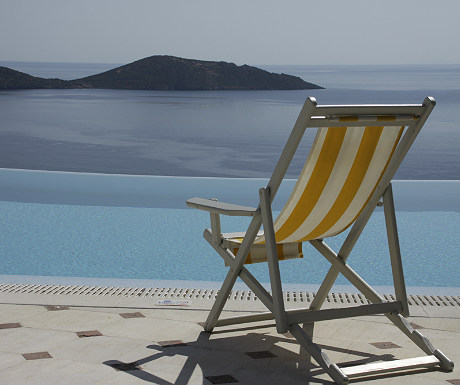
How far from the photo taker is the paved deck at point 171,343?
2336 millimetres

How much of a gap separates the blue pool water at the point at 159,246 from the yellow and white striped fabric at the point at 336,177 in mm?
1731

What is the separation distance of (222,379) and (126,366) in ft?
1.08

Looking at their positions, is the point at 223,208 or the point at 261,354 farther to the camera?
the point at 261,354

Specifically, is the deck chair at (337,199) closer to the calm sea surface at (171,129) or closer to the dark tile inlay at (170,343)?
the dark tile inlay at (170,343)

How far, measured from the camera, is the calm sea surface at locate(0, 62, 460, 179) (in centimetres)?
1159

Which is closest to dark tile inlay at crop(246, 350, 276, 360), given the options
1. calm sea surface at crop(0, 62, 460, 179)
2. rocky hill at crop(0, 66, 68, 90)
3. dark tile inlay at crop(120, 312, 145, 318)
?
dark tile inlay at crop(120, 312, 145, 318)

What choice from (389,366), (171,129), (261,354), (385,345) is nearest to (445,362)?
(389,366)

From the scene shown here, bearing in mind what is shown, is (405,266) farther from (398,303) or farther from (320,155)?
(320,155)

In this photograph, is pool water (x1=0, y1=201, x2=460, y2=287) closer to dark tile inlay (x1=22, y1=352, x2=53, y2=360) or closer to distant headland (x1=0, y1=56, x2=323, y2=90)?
dark tile inlay (x1=22, y1=352, x2=53, y2=360)

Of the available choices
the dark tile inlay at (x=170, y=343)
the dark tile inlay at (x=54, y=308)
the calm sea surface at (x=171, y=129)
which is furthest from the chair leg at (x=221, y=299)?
the calm sea surface at (x=171, y=129)

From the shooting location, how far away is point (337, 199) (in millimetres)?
2422

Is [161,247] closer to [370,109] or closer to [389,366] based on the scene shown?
[389,366]

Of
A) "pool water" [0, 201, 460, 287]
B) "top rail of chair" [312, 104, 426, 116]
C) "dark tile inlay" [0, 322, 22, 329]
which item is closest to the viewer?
"top rail of chair" [312, 104, 426, 116]

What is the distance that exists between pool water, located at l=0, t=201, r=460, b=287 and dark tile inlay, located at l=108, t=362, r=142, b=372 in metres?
1.79
